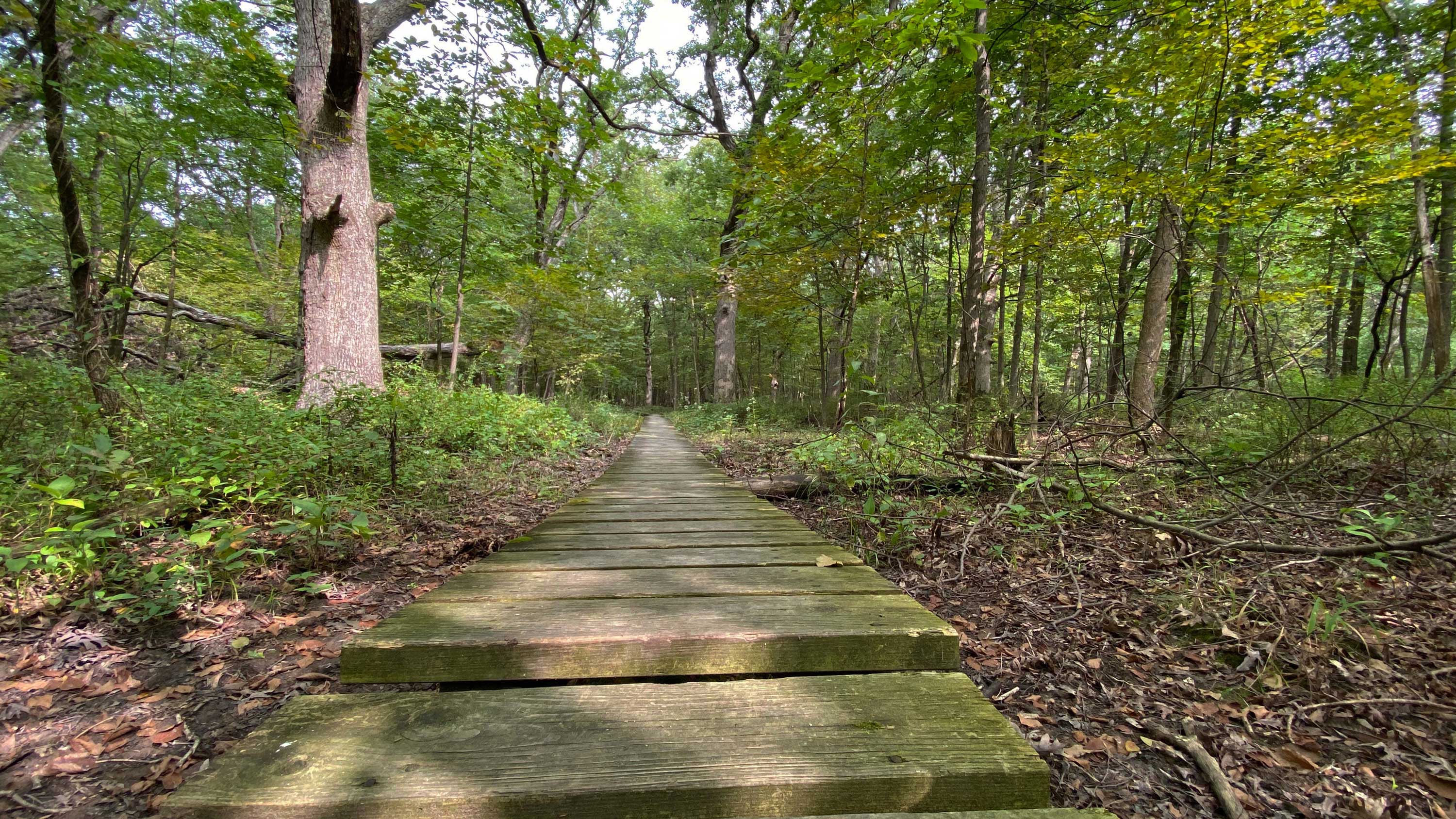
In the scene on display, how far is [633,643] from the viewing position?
1.56 meters

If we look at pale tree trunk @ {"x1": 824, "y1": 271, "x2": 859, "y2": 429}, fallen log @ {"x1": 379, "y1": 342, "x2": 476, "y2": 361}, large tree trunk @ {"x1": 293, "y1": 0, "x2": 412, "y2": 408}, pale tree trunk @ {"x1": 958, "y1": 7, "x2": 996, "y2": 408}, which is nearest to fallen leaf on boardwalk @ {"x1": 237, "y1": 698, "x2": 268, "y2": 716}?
pale tree trunk @ {"x1": 824, "y1": 271, "x2": 859, "y2": 429}

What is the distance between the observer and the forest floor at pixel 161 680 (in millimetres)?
1396

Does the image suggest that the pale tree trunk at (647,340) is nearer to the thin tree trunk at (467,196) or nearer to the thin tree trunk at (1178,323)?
the thin tree trunk at (467,196)

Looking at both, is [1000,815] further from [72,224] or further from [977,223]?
[72,224]

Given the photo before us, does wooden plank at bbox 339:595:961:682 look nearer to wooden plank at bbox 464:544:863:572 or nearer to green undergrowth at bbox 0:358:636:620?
wooden plank at bbox 464:544:863:572

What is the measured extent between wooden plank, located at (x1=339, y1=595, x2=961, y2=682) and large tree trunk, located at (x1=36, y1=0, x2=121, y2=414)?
3983 millimetres

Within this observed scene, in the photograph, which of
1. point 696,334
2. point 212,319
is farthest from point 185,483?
point 696,334

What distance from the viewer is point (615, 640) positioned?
156cm

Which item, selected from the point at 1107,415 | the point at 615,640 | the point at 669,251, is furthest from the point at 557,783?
the point at 669,251

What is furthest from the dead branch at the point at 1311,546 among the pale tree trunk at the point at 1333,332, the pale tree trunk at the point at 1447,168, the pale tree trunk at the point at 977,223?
the pale tree trunk at the point at 1333,332

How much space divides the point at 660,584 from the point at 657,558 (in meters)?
0.42

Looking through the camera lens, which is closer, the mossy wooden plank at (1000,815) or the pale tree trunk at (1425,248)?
the mossy wooden plank at (1000,815)

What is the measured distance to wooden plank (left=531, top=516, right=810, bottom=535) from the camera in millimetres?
3119

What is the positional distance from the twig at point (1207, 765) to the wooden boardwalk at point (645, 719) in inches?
28.4
